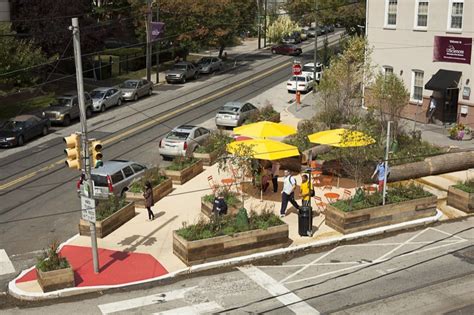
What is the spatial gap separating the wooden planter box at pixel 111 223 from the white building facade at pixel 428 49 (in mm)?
21184

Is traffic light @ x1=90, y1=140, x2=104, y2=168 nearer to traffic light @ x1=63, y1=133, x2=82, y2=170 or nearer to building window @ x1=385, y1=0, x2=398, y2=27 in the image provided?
traffic light @ x1=63, y1=133, x2=82, y2=170

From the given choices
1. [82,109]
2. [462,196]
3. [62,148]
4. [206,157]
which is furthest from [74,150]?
[62,148]

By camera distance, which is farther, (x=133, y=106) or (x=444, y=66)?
(x=133, y=106)

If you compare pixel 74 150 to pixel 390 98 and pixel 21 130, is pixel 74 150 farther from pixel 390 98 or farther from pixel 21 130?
pixel 21 130

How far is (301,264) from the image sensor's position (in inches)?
705

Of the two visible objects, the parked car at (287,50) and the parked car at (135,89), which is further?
the parked car at (287,50)

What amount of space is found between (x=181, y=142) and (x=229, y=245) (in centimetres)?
1222

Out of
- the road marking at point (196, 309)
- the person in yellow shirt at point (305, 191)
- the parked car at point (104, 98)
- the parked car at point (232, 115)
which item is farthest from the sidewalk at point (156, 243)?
the parked car at point (104, 98)

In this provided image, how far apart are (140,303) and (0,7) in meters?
38.0

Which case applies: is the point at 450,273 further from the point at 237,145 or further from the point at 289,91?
the point at 289,91

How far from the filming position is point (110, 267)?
58.5 ft

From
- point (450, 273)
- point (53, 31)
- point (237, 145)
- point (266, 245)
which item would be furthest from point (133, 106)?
point (450, 273)

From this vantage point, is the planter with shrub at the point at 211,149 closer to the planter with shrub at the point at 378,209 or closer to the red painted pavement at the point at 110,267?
the planter with shrub at the point at 378,209

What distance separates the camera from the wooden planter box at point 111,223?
20141 millimetres
